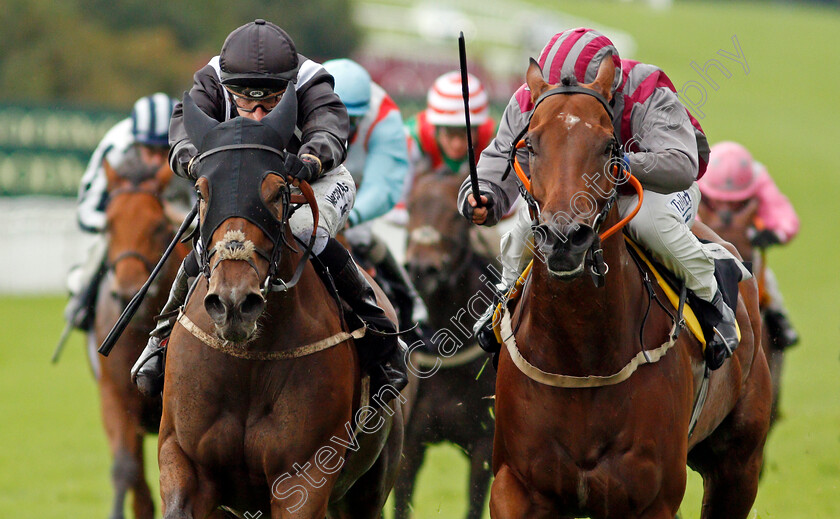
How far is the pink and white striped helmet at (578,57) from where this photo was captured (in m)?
4.61

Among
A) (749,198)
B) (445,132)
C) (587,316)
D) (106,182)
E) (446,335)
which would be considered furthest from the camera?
(749,198)

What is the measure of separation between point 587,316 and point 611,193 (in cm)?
51

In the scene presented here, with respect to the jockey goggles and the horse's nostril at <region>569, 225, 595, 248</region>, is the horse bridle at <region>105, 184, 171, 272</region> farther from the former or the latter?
the horse's nostril at <region>569, 225, 595, 248</region>

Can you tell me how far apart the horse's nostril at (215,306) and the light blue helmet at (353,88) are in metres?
3.13

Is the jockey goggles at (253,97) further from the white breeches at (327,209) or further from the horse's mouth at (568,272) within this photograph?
the horse's mouth at (568,272)

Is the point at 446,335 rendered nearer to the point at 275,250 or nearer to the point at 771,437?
the point at 275,250

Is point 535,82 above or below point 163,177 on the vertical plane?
above

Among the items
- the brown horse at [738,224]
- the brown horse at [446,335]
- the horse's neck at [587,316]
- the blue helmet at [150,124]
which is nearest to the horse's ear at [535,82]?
the horse's neck at [587,316]

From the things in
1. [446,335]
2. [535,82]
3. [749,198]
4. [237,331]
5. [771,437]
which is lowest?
[771,437]

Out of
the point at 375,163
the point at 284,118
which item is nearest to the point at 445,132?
the point at 375,163

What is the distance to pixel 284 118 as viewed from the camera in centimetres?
449

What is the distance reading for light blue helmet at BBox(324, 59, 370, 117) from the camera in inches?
275

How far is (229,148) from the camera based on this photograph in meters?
4.31

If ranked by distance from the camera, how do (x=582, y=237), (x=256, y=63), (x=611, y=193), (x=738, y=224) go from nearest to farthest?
(x=582, y=237), (x=611, y=193), (x=256, y=63), (x=738, y=224)
